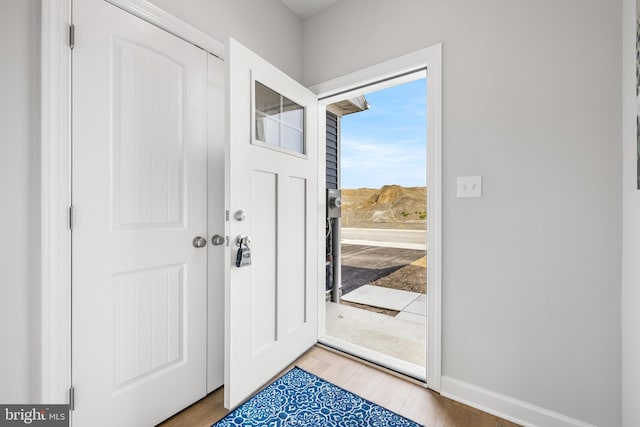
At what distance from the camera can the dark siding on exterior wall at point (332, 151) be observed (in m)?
3.21

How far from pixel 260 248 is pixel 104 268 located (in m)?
0.74

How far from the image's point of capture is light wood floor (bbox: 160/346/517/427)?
4.72ft

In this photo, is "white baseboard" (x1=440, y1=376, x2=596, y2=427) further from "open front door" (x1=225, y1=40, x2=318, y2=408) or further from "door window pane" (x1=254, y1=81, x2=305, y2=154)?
"door window pane" (x1=254, y1=81, x2=305, y2=154)

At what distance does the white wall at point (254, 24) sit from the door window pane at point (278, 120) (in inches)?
16.3

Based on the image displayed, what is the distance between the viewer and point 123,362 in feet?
4.22

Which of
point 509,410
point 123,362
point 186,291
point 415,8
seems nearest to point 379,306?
point 509,410

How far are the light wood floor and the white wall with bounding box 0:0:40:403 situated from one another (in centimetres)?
72

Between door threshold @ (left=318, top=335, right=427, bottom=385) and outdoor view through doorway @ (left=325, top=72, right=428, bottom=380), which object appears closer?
door threshold @ (left=318, top=335, right=427, bottom=385)

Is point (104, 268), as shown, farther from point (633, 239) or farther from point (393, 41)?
point (633, 239)

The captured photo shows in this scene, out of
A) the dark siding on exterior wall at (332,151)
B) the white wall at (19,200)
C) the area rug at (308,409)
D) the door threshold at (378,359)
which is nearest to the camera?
the white wall at (19,200)

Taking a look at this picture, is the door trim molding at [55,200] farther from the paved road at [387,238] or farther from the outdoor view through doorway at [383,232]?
the paved road at [387,238]

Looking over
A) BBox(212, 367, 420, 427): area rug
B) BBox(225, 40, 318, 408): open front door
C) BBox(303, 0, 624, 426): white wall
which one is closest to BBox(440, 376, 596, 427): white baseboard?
BBox(303, 0, 624, 426): white wall

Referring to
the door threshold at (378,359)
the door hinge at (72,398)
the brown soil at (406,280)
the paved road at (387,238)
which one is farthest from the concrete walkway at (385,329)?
the paved road at (387,238)

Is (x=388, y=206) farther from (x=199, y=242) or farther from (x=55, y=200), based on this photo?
(x=55, y=200)
